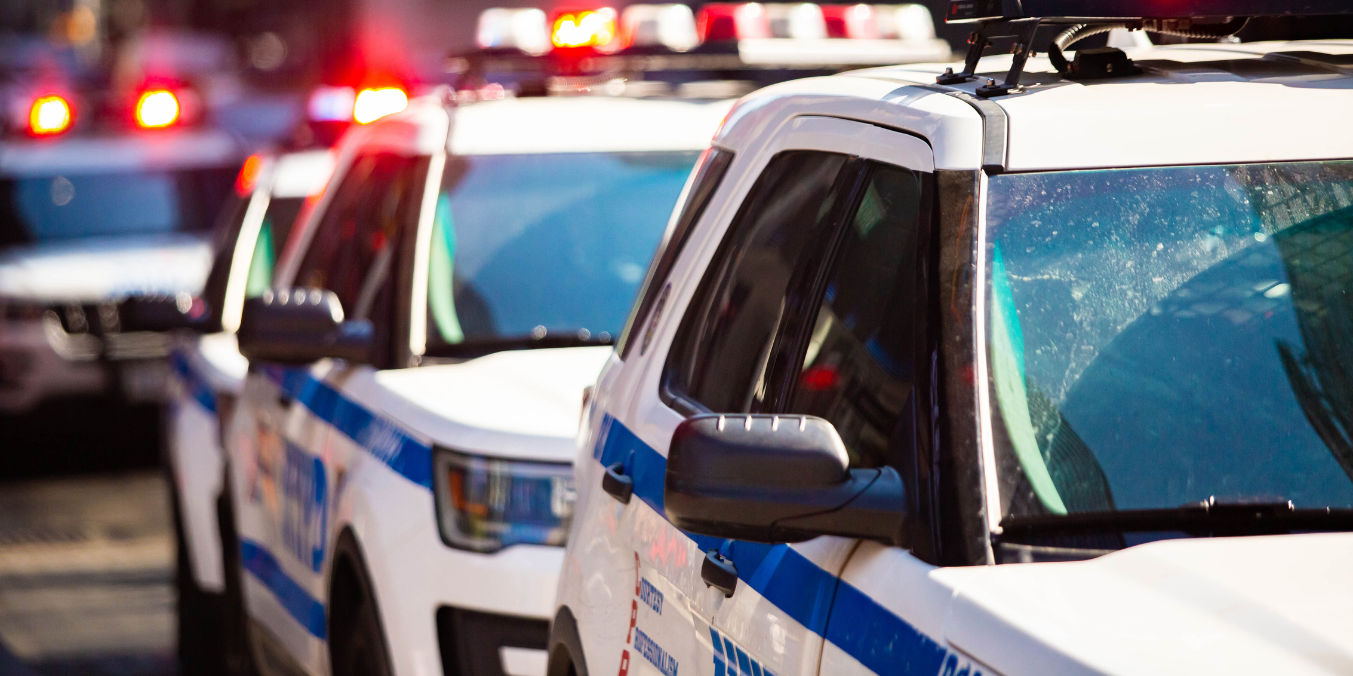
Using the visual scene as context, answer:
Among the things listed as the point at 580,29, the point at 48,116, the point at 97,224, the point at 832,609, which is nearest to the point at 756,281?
the point at 832,609

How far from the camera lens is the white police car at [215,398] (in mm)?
6141

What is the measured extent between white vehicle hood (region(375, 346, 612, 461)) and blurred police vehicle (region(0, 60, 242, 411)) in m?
5.88

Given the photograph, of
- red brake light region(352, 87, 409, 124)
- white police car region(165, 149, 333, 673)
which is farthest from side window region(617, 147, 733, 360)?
red brake light region(352, 87, 409, 124)

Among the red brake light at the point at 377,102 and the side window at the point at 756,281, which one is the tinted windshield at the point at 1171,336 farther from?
the red brake light at the point at 377,102

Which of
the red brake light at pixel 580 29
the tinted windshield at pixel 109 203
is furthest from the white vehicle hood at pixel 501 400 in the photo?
the tinted windshield at pixel 109 203

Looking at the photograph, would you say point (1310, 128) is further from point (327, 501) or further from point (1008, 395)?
point (327, 501)

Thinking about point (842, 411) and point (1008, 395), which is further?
point (842, 411)

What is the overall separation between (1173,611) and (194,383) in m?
5.19

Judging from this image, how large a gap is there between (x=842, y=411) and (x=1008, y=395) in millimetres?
291

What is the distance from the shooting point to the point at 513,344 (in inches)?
186

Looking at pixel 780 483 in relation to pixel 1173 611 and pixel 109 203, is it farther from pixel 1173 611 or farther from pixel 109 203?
pixel 109 203

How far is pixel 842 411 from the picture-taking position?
Answer: 2369 mm

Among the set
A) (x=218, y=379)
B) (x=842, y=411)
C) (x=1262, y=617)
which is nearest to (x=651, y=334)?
(x=842, y=411)

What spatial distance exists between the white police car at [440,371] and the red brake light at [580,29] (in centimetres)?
50
